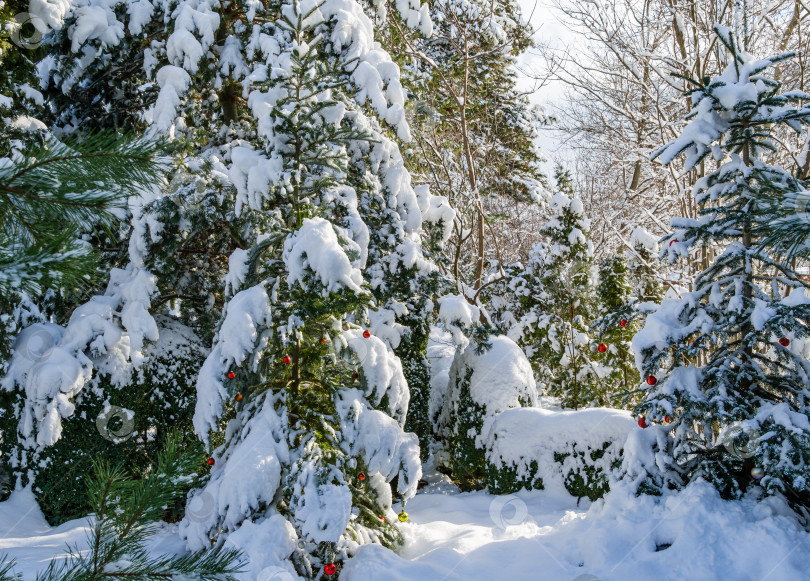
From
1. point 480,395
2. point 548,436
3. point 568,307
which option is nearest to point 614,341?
point 568,307

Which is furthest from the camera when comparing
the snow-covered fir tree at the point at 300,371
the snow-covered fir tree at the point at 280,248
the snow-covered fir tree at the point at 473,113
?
the snow-covered fir tree at the point at 473,113

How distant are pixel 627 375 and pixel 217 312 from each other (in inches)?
226

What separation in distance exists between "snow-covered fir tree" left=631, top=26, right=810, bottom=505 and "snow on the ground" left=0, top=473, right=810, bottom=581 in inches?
8.4

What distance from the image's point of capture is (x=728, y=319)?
11.7 feet

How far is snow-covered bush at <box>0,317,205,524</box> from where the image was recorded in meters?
5.70

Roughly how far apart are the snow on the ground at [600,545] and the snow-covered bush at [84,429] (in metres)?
0.36

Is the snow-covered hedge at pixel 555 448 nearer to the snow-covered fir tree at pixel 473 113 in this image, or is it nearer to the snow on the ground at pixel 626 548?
the snow on the ground at pixel 626 548

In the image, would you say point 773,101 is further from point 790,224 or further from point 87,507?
point 87,507

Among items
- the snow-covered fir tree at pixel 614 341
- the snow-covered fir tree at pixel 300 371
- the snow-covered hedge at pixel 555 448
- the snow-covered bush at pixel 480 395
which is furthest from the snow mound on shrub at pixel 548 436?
the snow-covered fir tree at pixel 300 371

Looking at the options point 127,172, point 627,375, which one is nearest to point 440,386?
point 627,375

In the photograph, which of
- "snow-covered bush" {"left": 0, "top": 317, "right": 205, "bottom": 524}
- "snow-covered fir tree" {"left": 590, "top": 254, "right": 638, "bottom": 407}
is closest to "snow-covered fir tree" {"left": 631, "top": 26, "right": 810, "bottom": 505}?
"snow-covered fir tree" {"left": 590, "top": 254, "right": 638, "bottom": 407}

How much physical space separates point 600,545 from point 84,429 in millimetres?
5106

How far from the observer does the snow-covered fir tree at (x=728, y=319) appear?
3.43 metres

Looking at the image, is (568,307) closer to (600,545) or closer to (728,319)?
(728,319)
